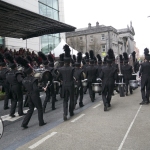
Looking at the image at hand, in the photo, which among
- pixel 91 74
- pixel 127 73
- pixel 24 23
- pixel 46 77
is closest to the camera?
pixel 46 77

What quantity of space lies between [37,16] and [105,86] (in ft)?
28.8

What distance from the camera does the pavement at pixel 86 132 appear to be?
4.72 m

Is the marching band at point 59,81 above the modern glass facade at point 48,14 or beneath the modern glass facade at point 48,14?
beneath

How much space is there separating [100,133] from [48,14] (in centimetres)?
2682

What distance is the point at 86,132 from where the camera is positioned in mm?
5543

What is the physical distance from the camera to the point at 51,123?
667 cm

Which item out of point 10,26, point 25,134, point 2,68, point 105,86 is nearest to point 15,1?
point 10,26

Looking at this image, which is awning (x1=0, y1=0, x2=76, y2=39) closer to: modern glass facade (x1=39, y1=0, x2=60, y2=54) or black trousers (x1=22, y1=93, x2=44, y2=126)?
black trousers (x1=22, y1=93, x2=44, y2=126)

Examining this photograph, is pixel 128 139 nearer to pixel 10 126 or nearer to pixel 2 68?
pixel 10 126

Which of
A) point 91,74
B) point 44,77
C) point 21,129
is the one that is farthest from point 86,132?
point 91,74

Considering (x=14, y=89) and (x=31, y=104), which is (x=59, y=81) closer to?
(x=14, y=89)

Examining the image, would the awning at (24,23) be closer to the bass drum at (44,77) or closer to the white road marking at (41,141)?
the bass drum at (44,77)

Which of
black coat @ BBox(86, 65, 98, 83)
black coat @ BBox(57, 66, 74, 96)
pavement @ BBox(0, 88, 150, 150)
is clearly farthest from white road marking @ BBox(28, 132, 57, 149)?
black coat @ BBox(86, 65, 98, 83)

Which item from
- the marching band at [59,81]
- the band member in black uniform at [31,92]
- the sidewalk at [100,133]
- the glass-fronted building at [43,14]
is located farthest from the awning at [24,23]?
the sidewalk at [100,133]
